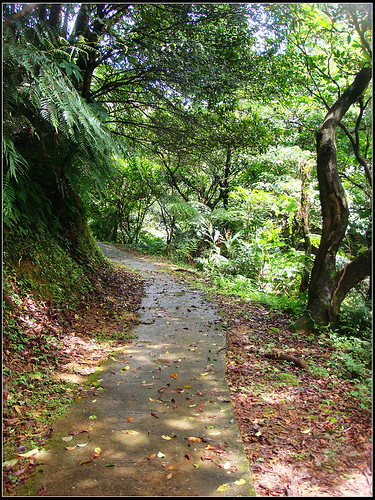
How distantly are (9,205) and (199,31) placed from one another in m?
3.27

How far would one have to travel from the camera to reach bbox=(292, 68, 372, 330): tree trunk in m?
5.27

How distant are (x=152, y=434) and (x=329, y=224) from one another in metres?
4.10

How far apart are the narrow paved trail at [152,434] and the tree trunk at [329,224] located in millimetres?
1953

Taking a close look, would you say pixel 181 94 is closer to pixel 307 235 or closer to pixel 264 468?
pixel 307 235

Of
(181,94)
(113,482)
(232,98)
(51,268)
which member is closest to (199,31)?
(181,94)

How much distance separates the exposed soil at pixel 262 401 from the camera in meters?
2.11

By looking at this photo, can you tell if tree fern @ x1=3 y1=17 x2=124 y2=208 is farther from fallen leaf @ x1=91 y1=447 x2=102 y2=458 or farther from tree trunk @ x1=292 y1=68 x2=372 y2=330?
tree trunk @ x1=292 y1=68 x2=372 y2=330

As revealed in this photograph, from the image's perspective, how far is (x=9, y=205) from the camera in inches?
147

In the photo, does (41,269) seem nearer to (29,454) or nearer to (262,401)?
(29,454)

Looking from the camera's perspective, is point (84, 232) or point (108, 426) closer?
point (108, 426)

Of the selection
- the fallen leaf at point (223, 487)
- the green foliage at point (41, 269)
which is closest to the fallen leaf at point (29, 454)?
the fallen leaf at point (223, 487)

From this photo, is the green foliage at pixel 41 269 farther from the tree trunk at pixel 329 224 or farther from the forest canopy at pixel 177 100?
the tree trunk at pixel 329 224

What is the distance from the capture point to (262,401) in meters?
3.19

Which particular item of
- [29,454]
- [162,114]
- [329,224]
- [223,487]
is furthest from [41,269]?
[329,224]
